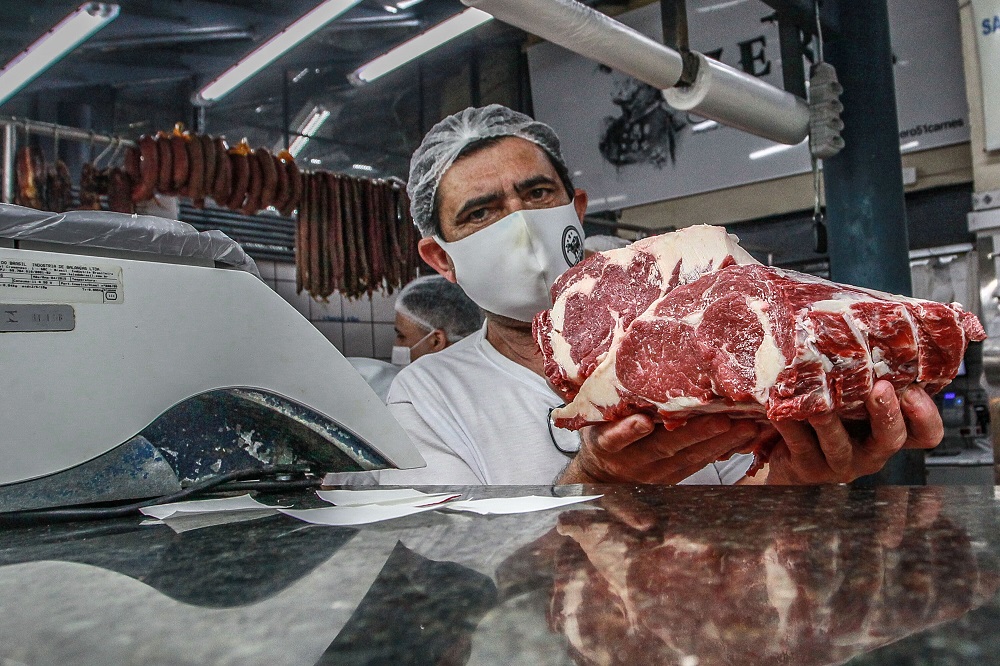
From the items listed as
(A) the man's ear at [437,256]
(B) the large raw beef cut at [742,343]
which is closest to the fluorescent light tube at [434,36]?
(A) the man's ear at [437,256]

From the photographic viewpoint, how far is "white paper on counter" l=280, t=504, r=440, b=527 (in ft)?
3.21

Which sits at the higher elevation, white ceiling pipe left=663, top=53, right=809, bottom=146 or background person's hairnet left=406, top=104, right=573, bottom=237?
white ceiling pipe left=663, top=53, right=809, bottom=146

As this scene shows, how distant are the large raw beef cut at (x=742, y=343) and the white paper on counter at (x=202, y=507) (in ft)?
2.14

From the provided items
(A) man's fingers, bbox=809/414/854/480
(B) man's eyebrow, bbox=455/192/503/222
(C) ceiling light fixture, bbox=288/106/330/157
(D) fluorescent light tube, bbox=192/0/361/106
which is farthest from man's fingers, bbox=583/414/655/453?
(C) ceiling light fixture, bbox=288/106/330/157

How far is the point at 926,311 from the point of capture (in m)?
1.32

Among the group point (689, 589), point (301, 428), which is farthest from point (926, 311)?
point (301, 428)

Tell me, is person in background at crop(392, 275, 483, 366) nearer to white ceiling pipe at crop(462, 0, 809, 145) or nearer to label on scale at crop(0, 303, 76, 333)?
white ceiling pipe at crop(462, 0, 809, 145)

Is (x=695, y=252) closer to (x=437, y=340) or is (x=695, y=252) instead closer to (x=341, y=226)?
(x=437, y=340)

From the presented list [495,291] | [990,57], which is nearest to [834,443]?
[495,291]

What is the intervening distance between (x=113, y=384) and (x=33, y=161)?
3403 mm

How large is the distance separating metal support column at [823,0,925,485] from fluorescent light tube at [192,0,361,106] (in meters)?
2.95

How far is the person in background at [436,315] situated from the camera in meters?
4.60

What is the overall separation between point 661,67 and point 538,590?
2.79 meters

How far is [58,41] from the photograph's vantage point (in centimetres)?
392
